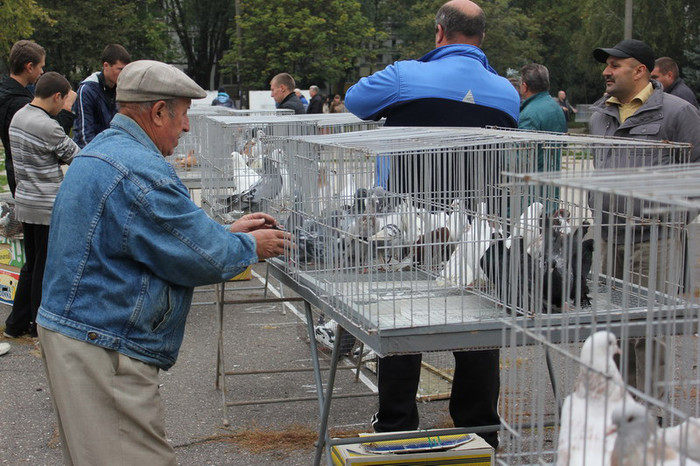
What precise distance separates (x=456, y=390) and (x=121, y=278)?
2207 millimetres

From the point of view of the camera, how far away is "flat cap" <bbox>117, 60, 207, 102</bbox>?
2.88 meters

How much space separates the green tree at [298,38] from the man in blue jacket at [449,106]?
3116 cm

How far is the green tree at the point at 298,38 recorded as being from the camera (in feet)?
117

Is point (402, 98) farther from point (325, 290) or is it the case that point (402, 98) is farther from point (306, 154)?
point (325, 290)

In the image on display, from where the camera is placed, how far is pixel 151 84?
2875mm

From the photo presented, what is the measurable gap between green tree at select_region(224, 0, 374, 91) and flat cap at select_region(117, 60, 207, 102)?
3300 centimetres

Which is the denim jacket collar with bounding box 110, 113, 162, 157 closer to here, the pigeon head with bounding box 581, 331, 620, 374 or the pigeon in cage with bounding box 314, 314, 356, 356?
the pigeon head with bounding box 581, 331, 620, 374

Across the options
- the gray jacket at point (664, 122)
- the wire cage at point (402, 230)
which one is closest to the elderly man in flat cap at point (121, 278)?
the wire cage at point (402, 230)

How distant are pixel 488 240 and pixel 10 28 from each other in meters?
21.0

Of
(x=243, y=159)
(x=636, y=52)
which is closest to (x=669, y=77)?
(x=636, y=52)

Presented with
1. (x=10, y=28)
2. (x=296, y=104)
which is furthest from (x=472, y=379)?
(x=10, y=28)

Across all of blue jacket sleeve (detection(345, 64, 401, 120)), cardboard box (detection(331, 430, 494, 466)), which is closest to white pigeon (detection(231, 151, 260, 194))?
blue jacket sleeve (detection(345, 64, 401, 120))

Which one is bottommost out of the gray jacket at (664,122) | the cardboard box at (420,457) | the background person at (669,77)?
the cardboard box at (420,457)

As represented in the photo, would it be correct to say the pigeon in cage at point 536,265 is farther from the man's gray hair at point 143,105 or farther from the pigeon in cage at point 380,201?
the man's gray hair at point 143,105
